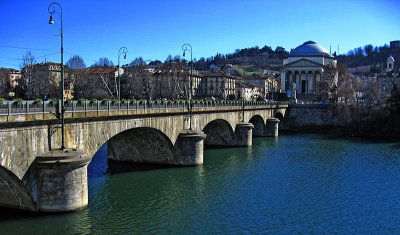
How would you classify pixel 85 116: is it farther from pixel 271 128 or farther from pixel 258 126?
pixel 271 128

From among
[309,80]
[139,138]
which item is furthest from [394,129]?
[309,80]

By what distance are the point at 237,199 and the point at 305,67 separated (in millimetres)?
119847

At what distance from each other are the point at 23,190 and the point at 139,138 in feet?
57.7

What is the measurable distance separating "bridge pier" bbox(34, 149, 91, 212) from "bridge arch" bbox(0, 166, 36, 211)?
650mm

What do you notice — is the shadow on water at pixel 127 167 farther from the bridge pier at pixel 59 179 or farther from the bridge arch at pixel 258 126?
the bridge arch at pixel 258 126

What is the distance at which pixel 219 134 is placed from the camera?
2279 inches

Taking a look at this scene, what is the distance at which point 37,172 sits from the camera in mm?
22812

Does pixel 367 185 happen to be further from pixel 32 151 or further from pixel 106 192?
pixel 32 151

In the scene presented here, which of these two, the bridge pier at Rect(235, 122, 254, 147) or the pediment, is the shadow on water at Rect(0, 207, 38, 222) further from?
the pediment

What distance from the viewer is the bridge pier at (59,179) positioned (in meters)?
22.7

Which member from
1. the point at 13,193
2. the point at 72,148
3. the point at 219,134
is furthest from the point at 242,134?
the point at 13,193

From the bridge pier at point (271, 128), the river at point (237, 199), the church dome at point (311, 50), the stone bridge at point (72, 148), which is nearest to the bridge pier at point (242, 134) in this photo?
the river at point (237, 199)

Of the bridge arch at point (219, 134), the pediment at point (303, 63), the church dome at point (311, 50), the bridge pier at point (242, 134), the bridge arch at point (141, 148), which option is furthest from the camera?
the church dome at point (311, 50)

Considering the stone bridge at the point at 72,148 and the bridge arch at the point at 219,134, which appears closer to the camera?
the stone bridge at the point at 72,148
